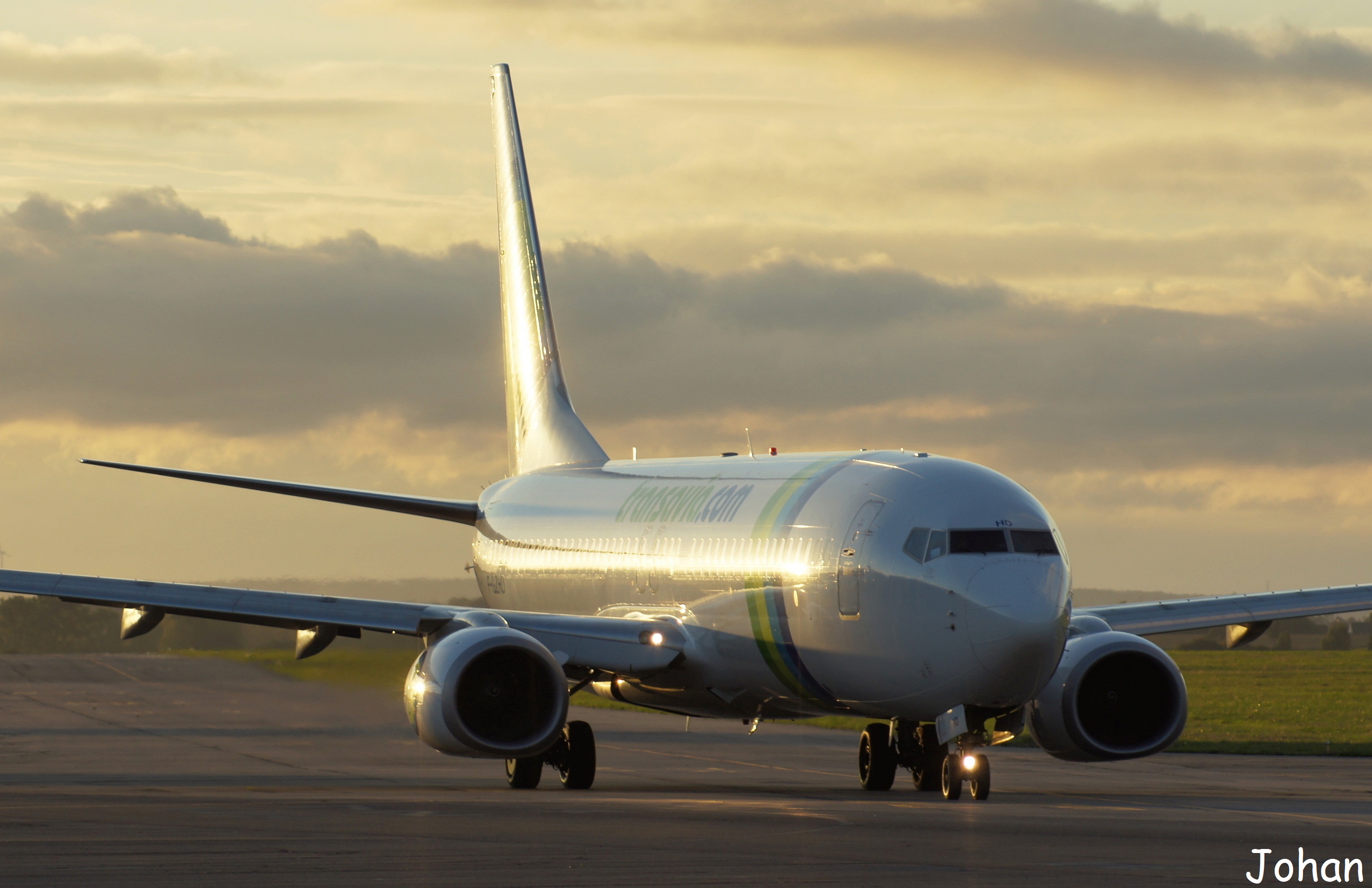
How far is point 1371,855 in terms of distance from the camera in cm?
1722

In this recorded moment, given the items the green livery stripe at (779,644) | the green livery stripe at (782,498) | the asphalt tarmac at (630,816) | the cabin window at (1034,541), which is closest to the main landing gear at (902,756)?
the asphalt tarmac at (630,816)

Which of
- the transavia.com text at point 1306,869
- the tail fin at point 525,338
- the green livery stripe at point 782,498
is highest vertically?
the tail fin at point 525,338

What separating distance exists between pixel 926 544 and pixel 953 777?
2859mm

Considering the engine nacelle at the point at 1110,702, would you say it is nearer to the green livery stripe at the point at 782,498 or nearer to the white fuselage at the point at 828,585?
the white fuselage at the point at 828,585

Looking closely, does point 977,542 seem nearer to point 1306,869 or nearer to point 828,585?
point 828,585

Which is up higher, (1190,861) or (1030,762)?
(1030,762)

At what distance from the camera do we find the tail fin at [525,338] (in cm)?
4112

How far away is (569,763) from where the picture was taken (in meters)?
27.7

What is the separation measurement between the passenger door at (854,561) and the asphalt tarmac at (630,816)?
2241 mm

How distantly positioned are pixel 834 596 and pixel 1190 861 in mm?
8076

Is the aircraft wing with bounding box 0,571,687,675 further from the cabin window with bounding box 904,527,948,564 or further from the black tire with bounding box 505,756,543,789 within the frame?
the cabin window with bounding box 904,527,948,564

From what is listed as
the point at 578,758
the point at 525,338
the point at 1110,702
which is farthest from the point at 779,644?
the point at 525,338

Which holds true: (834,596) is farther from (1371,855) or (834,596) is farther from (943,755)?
(1371,855)

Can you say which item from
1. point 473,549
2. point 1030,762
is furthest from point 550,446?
point 1030,762
